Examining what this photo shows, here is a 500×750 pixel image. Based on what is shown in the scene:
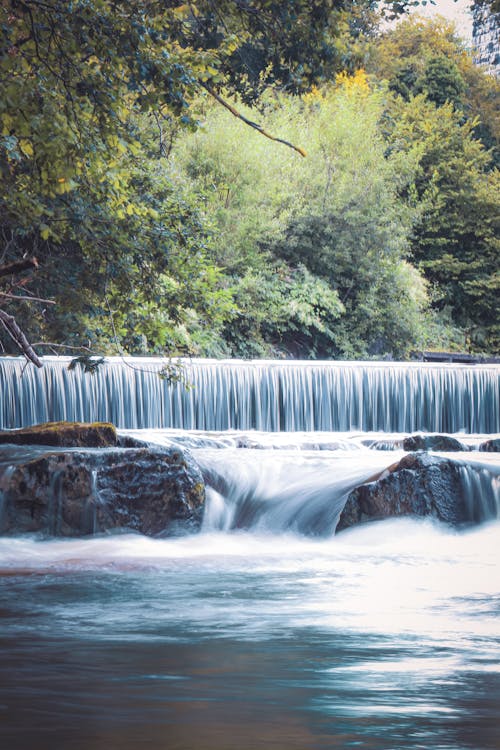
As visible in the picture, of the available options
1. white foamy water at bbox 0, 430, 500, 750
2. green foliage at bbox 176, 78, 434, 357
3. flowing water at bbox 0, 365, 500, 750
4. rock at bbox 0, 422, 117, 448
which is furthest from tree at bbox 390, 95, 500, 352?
white foamy water at bbox 0, 430, 500, 750

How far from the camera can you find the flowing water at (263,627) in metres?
4.98

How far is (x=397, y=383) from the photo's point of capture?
968 inches

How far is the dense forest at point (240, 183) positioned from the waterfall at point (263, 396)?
1.05 m

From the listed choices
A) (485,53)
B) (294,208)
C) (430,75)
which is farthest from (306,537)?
(485,53)

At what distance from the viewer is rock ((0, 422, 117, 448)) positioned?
51.0 feet

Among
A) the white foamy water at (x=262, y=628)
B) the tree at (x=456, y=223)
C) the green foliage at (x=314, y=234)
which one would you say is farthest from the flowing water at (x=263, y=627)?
the tree at (x=456, y=223)

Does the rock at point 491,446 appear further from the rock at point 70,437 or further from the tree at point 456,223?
the tree at point 456,223

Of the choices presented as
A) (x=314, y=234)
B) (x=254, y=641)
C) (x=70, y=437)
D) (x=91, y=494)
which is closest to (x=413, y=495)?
(x=91, y=494)

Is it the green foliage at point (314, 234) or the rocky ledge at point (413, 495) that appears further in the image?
the green foliage at point (314, 234)

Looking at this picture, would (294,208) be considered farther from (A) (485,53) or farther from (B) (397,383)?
(A) (485,53)

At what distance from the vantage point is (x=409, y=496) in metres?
12.9

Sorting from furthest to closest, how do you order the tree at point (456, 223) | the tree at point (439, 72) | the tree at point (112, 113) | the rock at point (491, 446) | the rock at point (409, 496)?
the tree at point (439, 72) < the tree at point (456, 223) < the rock at point (491, 446) < the rock at point (409, 496) < the tree at point (112, 113)

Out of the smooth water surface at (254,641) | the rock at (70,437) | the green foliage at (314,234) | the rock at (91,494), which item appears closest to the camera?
the smooth water surface at (254,641)

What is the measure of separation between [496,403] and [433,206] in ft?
39.9
